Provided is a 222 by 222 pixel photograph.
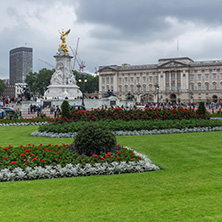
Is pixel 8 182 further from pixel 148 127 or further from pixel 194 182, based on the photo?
pixel 148 127

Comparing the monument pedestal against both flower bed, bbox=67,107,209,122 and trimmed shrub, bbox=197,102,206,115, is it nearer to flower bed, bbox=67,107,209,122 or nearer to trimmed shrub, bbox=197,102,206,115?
flower bed, bbox=67,107,209,122

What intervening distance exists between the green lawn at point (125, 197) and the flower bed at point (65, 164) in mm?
315

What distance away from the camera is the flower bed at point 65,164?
7.07 metres

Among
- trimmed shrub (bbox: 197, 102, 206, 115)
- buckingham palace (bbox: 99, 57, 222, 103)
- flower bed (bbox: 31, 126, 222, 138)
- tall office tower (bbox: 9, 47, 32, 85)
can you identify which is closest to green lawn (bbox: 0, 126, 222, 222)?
flower bed (bbox: 31, 126, 222, 138)

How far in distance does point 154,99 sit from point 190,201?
10690 cm

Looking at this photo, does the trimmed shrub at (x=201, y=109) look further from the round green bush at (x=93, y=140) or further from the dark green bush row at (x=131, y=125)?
the round green bush at (x=93, y=140)

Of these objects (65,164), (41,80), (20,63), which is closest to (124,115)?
(65,164)

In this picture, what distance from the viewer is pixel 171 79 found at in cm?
10850

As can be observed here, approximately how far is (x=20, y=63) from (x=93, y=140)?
185712 millimetres

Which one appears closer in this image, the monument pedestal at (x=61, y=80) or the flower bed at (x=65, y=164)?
the flower bed at (x=65, y=164)

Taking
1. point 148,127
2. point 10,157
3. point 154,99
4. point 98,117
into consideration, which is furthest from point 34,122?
point 154,99

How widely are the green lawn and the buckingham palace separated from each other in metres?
93.2

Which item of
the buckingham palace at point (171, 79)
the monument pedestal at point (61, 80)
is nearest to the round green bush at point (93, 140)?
the monument pedestal at point (61, 80)

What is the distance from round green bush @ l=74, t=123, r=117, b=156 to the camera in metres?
8.45
